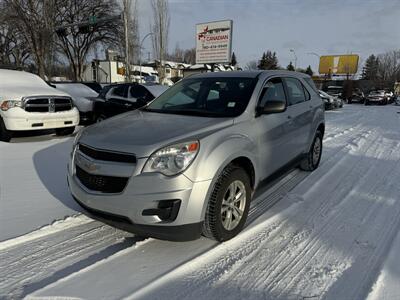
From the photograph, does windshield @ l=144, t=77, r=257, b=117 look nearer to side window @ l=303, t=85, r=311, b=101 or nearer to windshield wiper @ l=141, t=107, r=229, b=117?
windshield wiper @ l=141, t=107, r=229, b=117

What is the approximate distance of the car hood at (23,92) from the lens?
24.8 ft

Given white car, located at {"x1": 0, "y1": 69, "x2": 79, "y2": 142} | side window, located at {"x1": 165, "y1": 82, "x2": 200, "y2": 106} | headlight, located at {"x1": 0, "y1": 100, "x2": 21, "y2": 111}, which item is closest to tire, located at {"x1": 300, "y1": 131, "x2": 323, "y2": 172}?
side window, located at {"x1": 165, "y1": 82, "x2": 200, "y2": 106}

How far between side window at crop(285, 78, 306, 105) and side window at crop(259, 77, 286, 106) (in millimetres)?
241

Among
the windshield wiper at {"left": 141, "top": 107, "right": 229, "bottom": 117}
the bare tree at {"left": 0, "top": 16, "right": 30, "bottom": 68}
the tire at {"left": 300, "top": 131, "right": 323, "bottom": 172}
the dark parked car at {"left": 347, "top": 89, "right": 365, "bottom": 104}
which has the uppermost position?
the bare tree at {"left": 0, "top": 16, "right": 30, "bottom": 68}

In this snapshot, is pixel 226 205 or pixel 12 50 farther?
pixel 12 50

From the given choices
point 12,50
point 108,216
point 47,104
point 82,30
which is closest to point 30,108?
point 47,104

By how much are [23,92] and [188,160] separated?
6.70 metres

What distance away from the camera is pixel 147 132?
309 centimetres

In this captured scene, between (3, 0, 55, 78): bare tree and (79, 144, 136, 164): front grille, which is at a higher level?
(3, 0, 55, 78): bare tree

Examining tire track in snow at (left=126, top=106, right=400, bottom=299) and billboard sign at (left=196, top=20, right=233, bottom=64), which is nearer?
tire track in snow at (left=126, top=106, right=400, bottom=299)

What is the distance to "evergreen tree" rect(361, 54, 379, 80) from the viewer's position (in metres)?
78.6

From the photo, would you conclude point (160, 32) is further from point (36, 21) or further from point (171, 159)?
point (171, 159)

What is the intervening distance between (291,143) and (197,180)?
2178mm

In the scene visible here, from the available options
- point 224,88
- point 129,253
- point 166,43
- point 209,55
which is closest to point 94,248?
point 129,253
